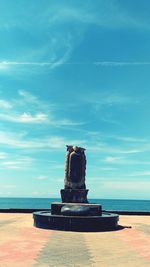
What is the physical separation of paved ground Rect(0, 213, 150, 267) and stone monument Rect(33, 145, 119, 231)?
92 cm

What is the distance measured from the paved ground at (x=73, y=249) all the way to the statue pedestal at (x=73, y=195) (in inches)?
144

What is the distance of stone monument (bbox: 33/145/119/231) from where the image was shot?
16.1 metres

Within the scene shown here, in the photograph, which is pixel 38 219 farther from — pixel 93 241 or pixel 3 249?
pixel 3 249

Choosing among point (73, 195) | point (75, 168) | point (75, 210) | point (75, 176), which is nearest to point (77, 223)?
point (75, 210)

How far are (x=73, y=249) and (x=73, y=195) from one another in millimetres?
7897

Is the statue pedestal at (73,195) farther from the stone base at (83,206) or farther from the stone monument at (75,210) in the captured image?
the stone base at (83,206)

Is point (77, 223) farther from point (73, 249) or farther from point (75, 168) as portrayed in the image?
point (73, 249)

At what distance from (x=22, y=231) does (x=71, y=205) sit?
3.29 meters

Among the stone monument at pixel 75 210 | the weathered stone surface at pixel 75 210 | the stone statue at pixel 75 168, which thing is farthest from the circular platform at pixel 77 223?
the stone statue at pixel 75 168

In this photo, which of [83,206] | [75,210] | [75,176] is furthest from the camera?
[75,176]

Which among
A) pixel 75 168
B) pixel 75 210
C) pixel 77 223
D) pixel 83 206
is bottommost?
pixel 77 223

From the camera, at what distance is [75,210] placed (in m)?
17.3

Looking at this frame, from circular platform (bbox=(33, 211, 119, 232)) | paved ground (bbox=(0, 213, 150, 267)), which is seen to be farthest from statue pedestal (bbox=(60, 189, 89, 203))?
paved ground (bbox=(0, 213, 150, 267))

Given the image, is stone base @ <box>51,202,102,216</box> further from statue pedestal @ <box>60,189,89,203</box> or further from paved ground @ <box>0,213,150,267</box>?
paved ground @ <box>0,213,150,267</box>
